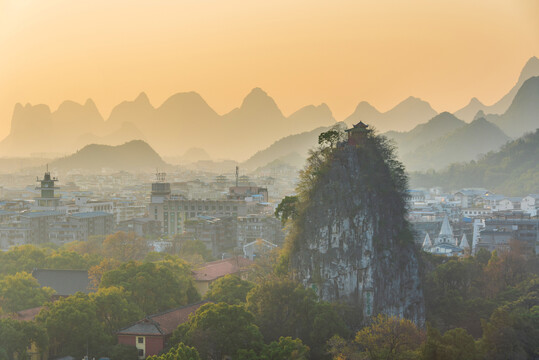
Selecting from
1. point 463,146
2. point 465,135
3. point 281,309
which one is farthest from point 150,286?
point 465,135

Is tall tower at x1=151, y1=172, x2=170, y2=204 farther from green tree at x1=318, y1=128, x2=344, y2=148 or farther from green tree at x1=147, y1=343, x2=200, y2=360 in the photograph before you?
green tree at x1=147, y1=343, x2=200, y2=360

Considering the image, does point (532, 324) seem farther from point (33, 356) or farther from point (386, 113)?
point (386, 113)

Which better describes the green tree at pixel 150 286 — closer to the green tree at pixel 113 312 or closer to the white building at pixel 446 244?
the green tree at pixel 113 312

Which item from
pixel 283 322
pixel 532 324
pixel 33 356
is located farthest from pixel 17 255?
pixel 532 324

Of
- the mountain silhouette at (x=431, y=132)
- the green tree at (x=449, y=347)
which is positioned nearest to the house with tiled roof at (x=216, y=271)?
the green tree at (x=449, y=347)

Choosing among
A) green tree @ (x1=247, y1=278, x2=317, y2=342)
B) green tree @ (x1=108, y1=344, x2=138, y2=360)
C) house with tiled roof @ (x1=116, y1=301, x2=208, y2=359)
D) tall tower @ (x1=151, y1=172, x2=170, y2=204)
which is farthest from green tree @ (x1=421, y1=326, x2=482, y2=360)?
tall tower @ (x1=151, y1=172, x2=170, y2=204)

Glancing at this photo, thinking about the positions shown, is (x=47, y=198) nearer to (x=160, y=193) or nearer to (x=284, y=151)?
(x=160, y=193)

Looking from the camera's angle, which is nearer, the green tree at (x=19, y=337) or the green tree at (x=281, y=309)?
the green tree at (x=19, y=337)
